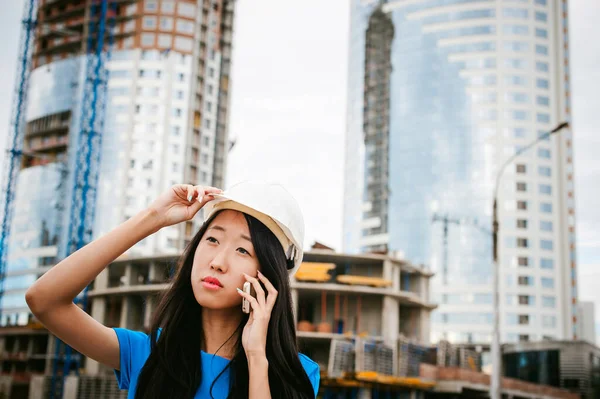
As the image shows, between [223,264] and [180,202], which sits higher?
[180,202]

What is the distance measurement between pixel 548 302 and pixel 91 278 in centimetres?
10056

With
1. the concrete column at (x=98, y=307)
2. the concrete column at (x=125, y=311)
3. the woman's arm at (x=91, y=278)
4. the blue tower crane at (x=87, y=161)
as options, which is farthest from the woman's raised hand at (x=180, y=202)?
the blue tower crane at (x=87, y=161)

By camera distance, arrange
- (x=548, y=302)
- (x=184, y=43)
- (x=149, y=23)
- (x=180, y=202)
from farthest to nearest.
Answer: (x=149, y=23)
(x=184, y=43)
(x=548, y=302)
(x=180, y=202)

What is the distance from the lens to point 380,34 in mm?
118438

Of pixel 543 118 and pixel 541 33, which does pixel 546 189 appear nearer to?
pixel 543 118

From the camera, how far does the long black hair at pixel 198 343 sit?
2.84 meters

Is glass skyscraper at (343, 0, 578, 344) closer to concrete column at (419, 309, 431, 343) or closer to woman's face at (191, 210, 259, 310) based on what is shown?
concrete column at (419, 309, 431, 343)

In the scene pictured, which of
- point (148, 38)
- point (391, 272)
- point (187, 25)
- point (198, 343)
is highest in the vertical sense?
point (187, 25)

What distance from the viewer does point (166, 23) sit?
100688 millimetres

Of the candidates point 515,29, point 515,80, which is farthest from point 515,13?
point 515,80

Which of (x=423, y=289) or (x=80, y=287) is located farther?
Result: (x=423, y=289)

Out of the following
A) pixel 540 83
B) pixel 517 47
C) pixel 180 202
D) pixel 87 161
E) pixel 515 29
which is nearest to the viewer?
pixel 180 202

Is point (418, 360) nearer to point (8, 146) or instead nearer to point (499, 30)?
point (8, 146)

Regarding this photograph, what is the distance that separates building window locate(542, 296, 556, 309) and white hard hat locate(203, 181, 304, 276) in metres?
99.4
